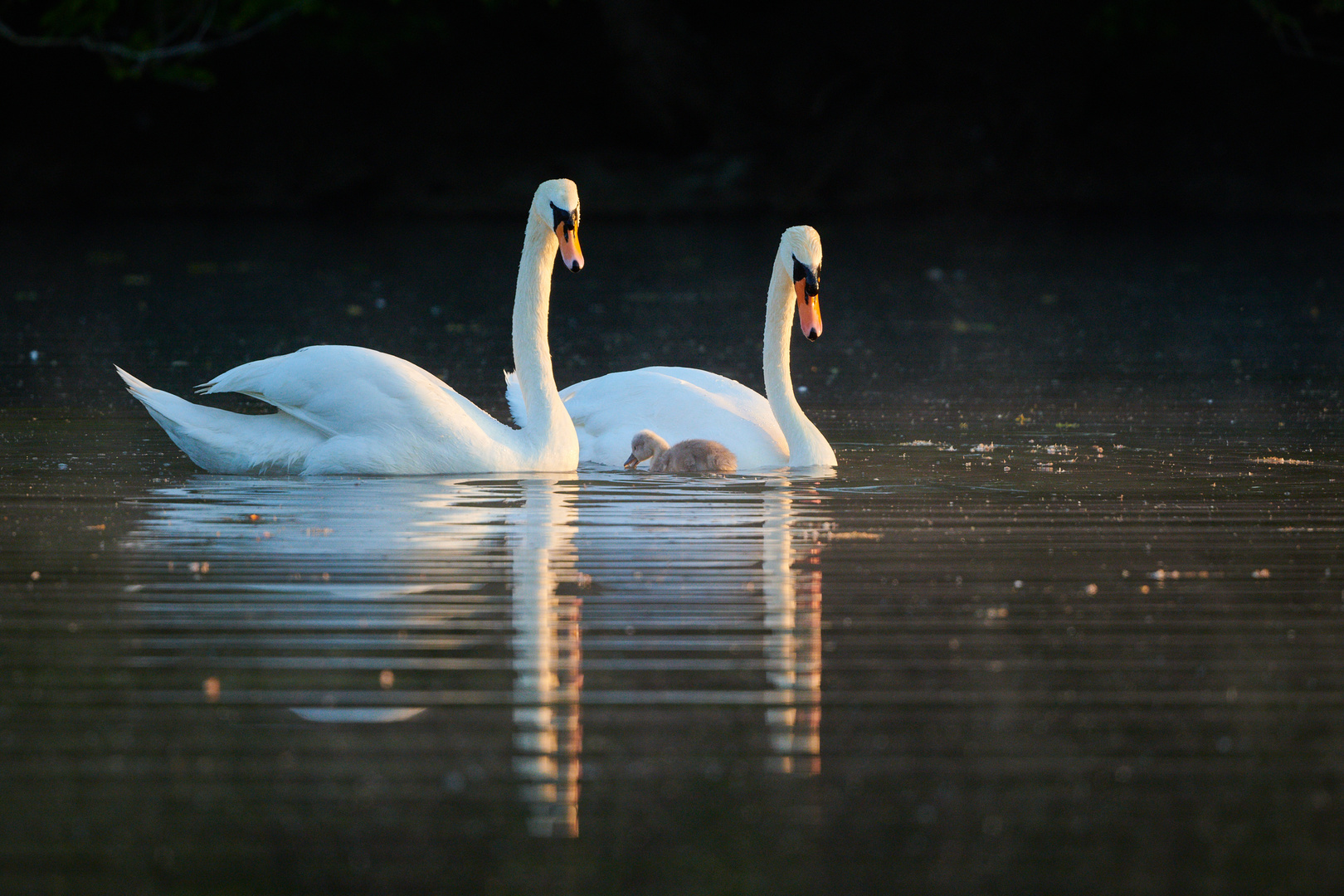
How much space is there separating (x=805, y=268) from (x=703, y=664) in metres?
5.20

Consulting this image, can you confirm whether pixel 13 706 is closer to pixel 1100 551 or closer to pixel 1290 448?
pixel 1100 551

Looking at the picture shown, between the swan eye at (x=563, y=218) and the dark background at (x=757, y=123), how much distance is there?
2450cm

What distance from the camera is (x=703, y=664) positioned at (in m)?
5.74

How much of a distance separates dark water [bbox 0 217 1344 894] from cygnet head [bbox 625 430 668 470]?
333 mm

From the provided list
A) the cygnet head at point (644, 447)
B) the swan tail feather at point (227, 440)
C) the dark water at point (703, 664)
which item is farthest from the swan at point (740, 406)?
the swan tail feather at point (227, 440)

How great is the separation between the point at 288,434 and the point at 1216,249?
20374mm

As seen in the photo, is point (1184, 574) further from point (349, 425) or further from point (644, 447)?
point (349, 425)

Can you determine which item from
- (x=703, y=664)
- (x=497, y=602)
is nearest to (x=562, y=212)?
(x=497, y=602)

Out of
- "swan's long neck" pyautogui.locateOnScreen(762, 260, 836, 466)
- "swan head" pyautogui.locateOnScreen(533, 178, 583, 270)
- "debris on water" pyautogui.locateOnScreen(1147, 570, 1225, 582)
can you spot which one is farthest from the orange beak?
"debris on water" pyautogui.locateOnScreen(1147, 570, 1225, 582)

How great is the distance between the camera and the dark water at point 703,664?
429cm

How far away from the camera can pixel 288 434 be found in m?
9.73

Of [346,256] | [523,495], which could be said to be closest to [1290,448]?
[523,495]

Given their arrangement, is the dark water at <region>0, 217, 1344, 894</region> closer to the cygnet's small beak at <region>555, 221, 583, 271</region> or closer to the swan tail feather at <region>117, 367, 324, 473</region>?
the swan tail feather at <region>117, 367, 324, 473</region>

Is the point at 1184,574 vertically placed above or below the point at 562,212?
below
